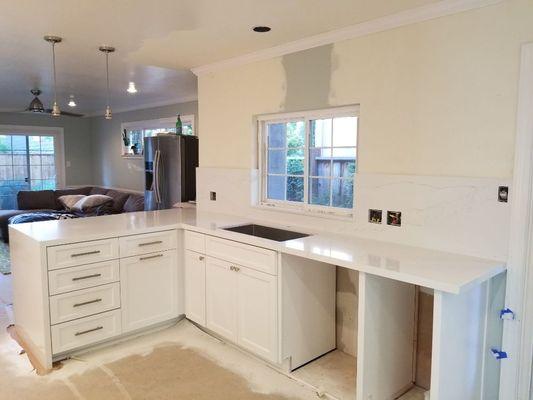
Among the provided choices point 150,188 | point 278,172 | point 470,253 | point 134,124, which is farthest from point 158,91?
point 470,253

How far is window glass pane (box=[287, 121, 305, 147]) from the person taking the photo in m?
3.24

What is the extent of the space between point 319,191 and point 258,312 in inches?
38.7

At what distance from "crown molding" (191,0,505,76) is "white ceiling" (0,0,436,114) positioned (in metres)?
0.06

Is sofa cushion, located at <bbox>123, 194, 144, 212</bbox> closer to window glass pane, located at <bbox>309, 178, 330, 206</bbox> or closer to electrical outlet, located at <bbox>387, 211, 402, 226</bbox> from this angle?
window glass pane, located at <bbox>309, 178, 330, 206</bbox>

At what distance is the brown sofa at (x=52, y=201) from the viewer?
254 inches

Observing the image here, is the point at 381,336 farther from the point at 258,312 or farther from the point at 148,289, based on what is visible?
the point at 148,289

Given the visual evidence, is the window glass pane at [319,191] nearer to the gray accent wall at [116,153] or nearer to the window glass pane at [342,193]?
the window glass pane at [342,193]

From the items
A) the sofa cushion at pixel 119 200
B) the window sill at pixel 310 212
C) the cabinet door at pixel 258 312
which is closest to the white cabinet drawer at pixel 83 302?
the cabinet door at pixel 258 312

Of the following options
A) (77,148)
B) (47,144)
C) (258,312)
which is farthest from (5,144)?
(258,312)

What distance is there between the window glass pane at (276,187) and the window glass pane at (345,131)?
2.04ft

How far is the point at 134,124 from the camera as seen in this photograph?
729 cm

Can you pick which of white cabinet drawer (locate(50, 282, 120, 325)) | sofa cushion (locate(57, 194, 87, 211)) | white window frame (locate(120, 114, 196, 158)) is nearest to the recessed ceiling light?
white cabinet drawer (locate(50, 282, 120, 325))

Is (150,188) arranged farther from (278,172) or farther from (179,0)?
(179,0)

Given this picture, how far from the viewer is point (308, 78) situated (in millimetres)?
2986
